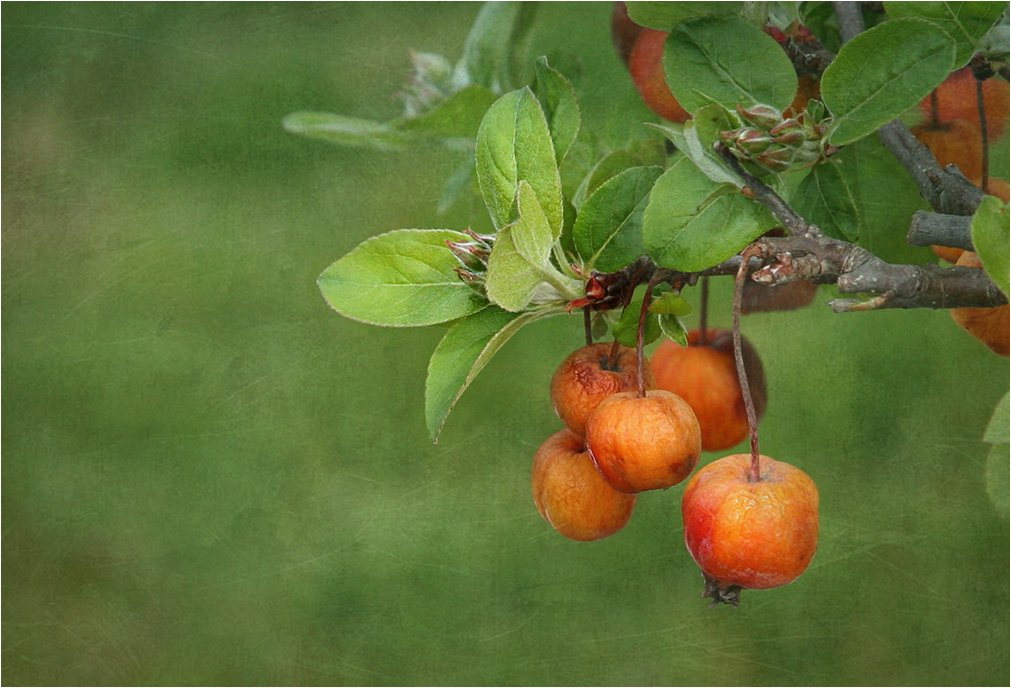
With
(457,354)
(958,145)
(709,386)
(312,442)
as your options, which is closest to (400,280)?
(457,354)

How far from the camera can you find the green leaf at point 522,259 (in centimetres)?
28

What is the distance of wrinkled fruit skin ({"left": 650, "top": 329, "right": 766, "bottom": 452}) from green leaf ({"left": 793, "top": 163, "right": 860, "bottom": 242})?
0.21 ft

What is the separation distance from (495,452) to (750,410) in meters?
0.82

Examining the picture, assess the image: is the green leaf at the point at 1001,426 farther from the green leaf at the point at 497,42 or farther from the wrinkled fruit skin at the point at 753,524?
the green leaf at the point at 497,42

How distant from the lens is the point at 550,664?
44.8 inches

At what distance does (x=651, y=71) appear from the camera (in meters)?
0.43

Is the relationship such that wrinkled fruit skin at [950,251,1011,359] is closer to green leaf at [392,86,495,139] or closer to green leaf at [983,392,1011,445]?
green leaf at [983,392,1011,445]

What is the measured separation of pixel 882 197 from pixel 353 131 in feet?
0.73

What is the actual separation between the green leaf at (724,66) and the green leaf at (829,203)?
0.03 m

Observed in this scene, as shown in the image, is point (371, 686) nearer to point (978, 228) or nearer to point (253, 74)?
point (253, 74)

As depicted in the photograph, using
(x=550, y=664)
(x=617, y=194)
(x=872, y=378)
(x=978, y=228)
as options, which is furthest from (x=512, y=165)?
(x=550, y=664)

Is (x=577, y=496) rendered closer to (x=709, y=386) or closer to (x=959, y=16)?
(x=709, y=386)

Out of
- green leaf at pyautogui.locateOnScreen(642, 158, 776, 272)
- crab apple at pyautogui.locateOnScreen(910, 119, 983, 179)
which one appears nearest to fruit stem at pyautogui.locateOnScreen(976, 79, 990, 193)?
crab apple at pyautogui.locateOnScreen(910, 119, 983, 179)

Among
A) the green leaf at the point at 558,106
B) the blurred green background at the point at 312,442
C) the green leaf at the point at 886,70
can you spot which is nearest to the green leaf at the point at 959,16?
the green leaf at the point at 886,70
